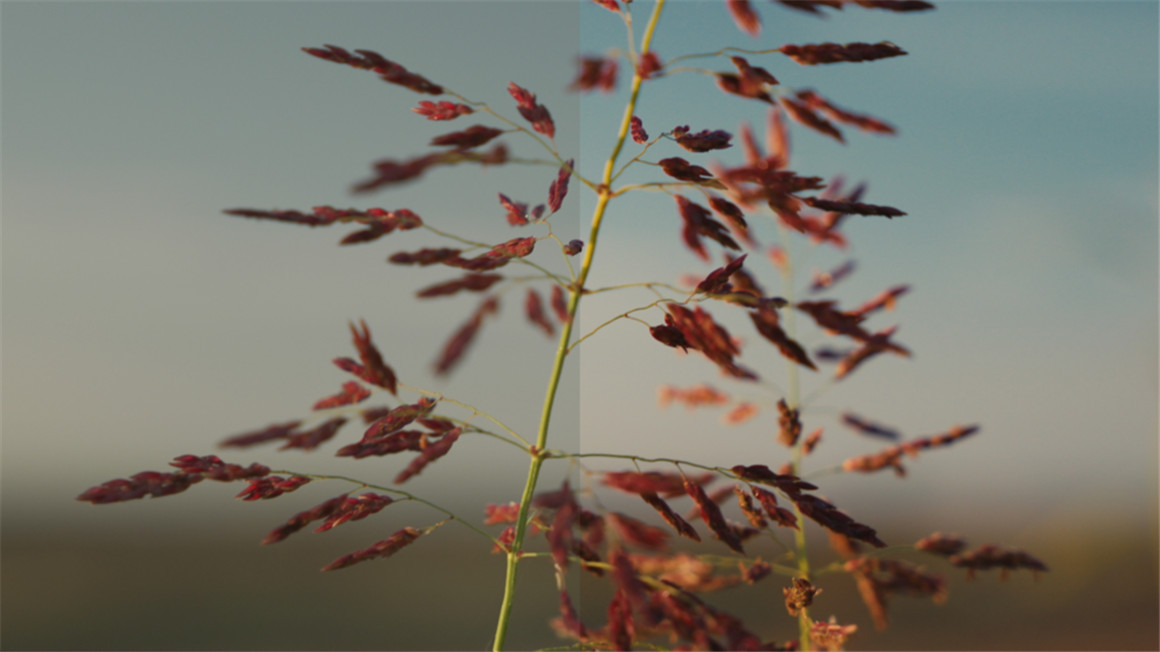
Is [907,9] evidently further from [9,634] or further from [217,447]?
[9,634]

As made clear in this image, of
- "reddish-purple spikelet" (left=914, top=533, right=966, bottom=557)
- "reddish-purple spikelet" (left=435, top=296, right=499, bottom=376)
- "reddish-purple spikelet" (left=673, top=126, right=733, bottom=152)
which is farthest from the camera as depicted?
"reddish-purple spikelet" (left=914, top=533, right=966, bottom=557)

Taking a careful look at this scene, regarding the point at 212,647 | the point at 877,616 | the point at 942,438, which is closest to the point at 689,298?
the point at 942,438

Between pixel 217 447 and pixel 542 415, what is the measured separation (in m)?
0.40

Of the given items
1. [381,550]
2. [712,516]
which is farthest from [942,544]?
[381,550]

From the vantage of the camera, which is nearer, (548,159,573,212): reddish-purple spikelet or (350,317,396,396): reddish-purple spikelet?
(350,317,396,396): reddish-purple spikelet

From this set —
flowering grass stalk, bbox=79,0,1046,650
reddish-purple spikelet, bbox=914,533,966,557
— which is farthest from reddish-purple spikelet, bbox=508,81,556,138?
reddish-purple spikelet, bbox=914,533,966,557

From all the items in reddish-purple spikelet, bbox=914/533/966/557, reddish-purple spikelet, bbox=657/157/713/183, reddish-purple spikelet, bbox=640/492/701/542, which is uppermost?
reddish-purple spikelet, bbox=657/157/713/183

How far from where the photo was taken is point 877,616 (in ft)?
5.94

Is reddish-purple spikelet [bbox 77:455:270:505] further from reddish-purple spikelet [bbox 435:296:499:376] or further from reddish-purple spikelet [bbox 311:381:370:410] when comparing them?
reddish-purple spikelet [bbox 435:296:499:376]

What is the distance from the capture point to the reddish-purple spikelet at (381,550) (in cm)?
99

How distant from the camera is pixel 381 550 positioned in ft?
3.35

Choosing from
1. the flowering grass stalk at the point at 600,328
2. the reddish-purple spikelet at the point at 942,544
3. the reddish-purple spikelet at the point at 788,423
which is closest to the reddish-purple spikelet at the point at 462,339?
the flowering grass stalk at the point at 600,328

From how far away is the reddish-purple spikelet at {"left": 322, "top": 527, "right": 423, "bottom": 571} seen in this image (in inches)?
39.2

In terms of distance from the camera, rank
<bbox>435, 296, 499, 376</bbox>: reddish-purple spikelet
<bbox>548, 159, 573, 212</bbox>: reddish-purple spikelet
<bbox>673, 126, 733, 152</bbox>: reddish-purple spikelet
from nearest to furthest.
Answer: <bbox>435, 296, 499, 376</bbox>: reddish-purple spikelet, <bbox>673, 126, 733, 152</bbox>: reddish-purple spikelet, <bbox>548, 159, 573, 212</bbox>: reddish-purple spikelet
